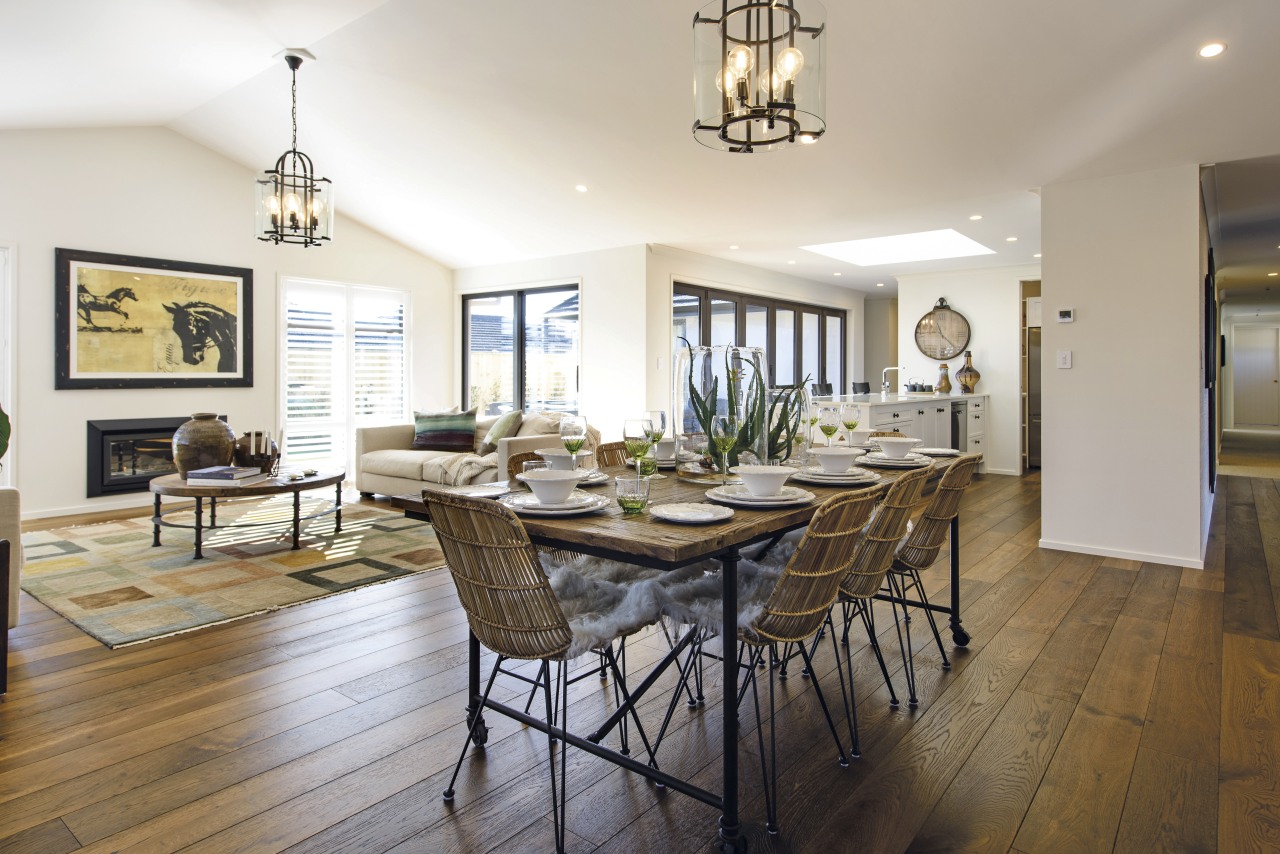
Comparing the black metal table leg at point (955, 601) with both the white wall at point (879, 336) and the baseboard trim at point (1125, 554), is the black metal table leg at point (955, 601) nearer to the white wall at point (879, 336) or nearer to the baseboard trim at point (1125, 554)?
the baseboard trim at point (1125, 554)

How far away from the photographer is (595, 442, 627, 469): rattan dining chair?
3.29m

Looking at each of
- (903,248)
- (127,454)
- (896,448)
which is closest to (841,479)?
(896,448)

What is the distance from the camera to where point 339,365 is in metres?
7.62

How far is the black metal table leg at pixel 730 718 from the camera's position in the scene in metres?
1.66

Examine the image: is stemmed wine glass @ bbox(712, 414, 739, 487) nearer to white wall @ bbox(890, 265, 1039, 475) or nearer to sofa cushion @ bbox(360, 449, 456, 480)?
sofa cushion @ bbox(360, 449, 456, 480)

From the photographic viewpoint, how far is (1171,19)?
→ 3.02 m

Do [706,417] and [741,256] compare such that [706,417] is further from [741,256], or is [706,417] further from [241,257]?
[241,257]

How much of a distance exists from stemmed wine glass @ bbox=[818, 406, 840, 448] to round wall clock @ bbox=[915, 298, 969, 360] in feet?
20.6

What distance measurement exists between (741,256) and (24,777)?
6770mm

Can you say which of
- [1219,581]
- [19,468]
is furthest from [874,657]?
[19,468]

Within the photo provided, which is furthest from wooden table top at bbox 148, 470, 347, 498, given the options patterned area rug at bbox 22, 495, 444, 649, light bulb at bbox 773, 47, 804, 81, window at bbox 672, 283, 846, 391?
window at bbox 672, 283, 846, 391

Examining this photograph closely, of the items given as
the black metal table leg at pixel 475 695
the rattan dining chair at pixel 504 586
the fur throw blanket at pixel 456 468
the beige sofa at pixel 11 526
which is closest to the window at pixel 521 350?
the fur throw blanket at pixel 456 468

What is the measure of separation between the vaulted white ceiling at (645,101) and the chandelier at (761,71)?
48.2 inches

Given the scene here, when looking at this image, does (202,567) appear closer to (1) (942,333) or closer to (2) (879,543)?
(2) (879,543)
